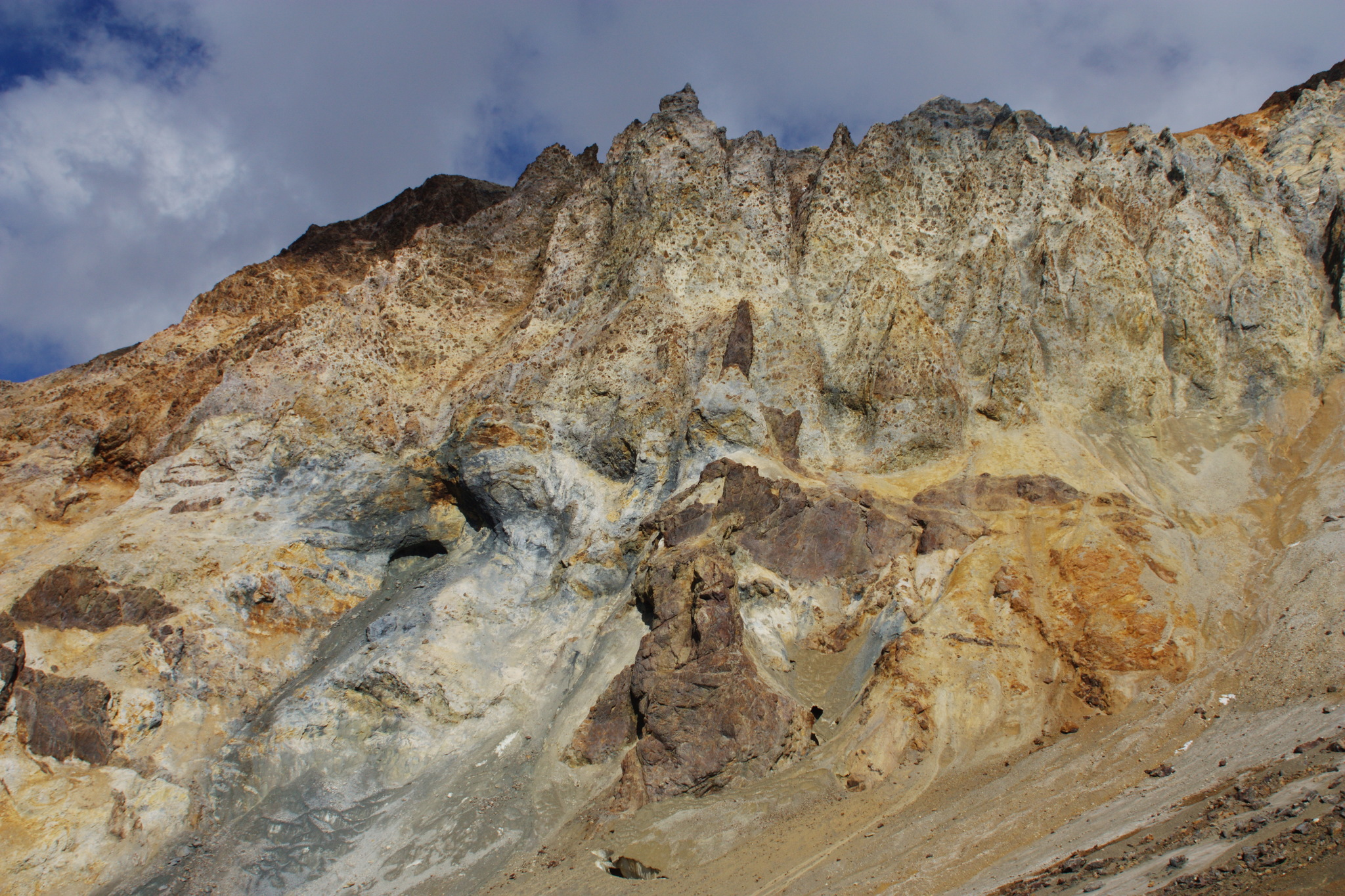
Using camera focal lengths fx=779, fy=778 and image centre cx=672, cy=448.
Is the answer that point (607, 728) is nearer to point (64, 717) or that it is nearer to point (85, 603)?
point (64, 717)

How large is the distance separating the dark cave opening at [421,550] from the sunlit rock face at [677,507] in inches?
5.8

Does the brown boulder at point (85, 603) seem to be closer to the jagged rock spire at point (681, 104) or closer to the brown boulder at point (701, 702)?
the brown boulder at point (701, 702)

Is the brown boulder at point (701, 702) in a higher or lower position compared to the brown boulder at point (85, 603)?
lower

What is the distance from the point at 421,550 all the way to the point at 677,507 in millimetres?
9036

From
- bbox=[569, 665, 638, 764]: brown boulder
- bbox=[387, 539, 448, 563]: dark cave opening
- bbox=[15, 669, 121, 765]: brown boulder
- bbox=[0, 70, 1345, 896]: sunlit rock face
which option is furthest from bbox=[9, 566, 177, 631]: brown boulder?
bbox=[569, 665, 638, 764]: brown boulder

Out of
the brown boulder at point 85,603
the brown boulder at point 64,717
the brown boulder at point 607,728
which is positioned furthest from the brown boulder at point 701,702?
the brown boulder at point 85,603

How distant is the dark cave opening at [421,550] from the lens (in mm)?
24453

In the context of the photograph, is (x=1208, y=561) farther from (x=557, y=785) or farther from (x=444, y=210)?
(x=444, y=210)

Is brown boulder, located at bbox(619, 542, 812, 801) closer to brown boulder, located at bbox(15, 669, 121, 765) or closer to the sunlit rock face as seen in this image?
the sunlit rock face

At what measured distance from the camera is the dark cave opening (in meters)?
24.5

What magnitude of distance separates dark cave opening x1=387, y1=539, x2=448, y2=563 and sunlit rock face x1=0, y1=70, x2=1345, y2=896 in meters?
0.15

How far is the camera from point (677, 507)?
838 inches

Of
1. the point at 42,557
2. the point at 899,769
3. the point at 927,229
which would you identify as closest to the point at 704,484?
the point at 899,769

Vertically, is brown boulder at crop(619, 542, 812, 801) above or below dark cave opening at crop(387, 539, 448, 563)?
below
